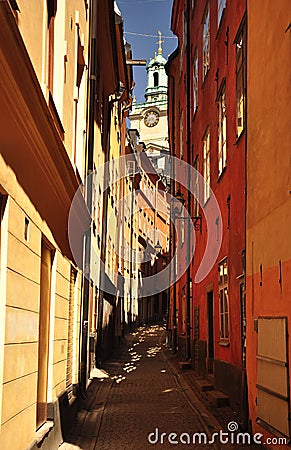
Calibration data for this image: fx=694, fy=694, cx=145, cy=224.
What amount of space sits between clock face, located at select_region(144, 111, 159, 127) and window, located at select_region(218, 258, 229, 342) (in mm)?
71467

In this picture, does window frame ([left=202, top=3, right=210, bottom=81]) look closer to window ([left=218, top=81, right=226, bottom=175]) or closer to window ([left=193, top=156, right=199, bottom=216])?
window ([left=193, top=156, right=199, bottom=216])

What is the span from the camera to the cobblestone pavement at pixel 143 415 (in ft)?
29.3

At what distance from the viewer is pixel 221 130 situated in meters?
13.6

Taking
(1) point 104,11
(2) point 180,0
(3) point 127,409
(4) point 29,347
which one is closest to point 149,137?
(2) point 180,0

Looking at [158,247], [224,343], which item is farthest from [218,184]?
[158,247]

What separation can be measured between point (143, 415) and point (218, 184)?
4774 millimetres

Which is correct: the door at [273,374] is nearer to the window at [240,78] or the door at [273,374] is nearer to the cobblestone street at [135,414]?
the cobblestone street at [135,414]

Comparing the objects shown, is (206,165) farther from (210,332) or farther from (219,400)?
(219,400)

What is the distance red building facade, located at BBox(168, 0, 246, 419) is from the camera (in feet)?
35.8

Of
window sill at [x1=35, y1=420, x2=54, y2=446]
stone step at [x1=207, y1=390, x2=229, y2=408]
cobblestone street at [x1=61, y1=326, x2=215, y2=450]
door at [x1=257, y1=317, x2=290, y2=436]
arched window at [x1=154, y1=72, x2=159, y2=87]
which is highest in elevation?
arched window at [x1=154, y1=72, x2=159, y2=87]

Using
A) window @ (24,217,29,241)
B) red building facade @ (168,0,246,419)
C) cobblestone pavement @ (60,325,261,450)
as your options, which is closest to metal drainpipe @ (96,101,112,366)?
cobblestone pavement @ (60,325,261,450)

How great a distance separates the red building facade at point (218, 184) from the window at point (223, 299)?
2 centimetres

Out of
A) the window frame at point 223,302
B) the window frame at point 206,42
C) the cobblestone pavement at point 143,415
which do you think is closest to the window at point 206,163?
the window frame at point 206,42

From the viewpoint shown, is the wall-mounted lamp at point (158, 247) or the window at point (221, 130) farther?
the wall-mounted lamp at point (158, 247)
